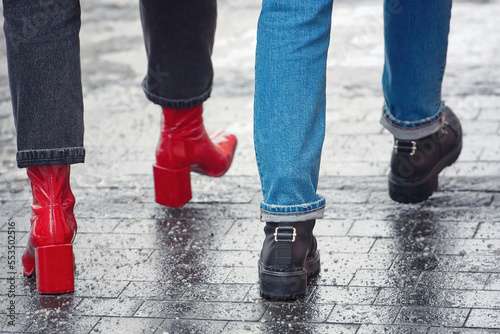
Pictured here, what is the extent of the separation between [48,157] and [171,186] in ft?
2.60

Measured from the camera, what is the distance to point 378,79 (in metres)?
4.95

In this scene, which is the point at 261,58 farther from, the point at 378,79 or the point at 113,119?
the point at 378,79

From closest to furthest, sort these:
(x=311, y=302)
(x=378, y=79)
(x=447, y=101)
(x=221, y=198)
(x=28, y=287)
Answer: (x=311, y=302), (x=28, y=287), (x=221, y=198), (x=447, y=101), (x=378, y=79)

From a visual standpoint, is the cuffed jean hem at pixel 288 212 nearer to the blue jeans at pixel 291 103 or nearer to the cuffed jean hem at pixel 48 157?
the blue jeans at pixel 291 103

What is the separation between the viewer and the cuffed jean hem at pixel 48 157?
2447 mm

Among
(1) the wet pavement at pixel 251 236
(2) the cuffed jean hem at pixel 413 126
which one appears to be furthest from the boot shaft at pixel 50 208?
(2) the cuffed jean hem at pixel 413 126

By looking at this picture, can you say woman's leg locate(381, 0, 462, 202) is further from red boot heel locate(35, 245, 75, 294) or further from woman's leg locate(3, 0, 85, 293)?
red boot heel locate(35, 245, 75, 294)

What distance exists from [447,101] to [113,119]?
5.98 ft

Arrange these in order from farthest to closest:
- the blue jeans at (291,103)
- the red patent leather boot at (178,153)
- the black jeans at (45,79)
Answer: the red patent leather boot at (178,153)
the black jeans at (45,79)
the blue jeans at (291,103)

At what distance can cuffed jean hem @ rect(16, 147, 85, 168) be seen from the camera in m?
2.45

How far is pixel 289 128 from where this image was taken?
2277 millimetres

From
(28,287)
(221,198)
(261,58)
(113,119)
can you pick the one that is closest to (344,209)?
(221,198)

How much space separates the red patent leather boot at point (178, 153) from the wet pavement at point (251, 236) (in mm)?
71

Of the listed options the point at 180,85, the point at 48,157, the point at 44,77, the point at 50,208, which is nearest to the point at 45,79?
the point at 44,77
